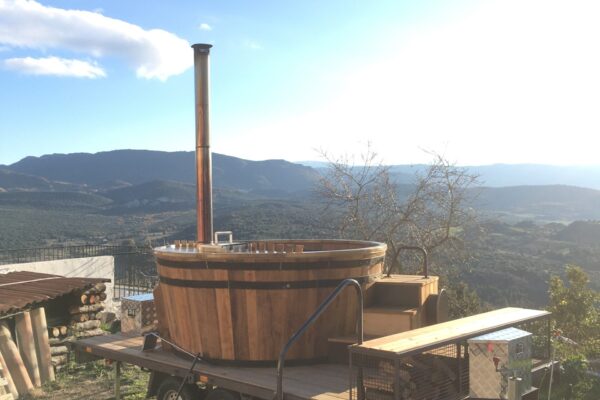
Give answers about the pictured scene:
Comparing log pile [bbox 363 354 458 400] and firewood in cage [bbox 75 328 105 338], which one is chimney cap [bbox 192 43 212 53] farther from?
firewood in cage [bbox 75 328 105 338]

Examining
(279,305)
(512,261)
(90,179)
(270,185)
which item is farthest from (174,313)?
(90,179)

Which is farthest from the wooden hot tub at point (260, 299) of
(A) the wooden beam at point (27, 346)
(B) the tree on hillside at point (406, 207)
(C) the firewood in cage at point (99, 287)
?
(B) the tree on hillside at point (406, 207)

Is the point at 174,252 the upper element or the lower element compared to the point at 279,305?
upper

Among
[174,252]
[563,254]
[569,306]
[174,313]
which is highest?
[174,252]

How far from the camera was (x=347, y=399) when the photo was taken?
4.24 metres

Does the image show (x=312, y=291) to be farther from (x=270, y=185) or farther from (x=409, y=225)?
(x=270, y=185)

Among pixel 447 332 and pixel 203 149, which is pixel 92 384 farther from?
pixel 447 332

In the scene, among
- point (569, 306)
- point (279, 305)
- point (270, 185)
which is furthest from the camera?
point (270, 185)

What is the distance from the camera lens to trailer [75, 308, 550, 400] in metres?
4.16

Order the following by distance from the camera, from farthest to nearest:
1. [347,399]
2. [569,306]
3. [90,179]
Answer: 1. [90,179]
2. [569,306]
3. [347,399]

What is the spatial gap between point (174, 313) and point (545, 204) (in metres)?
77.2

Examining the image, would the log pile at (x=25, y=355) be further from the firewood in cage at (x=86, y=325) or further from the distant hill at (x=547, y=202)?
the distant hill at (x=547, y=202)

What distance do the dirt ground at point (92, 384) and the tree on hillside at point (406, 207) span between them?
6391mm

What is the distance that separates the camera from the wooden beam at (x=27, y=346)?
905 centimetres
